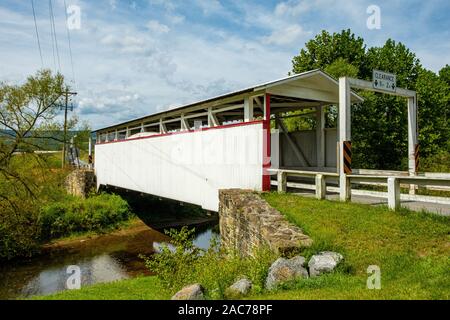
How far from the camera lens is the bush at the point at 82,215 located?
2244 cm

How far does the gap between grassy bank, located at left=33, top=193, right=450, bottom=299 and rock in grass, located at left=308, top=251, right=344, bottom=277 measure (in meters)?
0.12

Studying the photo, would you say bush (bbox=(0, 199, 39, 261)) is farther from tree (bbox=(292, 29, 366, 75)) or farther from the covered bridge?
tree (bbox=(292, 29, 366, 75))

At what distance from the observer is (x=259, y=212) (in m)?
8.34

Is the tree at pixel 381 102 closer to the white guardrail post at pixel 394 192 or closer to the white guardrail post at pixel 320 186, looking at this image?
the white guardrail post at pixel 320 186

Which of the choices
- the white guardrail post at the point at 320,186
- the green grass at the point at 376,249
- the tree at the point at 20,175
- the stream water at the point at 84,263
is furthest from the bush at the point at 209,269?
the tree at the point at 20,175

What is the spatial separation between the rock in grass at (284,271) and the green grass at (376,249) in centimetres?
23

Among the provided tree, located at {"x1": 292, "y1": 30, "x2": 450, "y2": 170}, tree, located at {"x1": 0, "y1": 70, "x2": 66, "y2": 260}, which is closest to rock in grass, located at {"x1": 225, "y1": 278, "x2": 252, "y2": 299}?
tree, located at {"x1": 0, "y1": 70, "x2": 66, "y2": 260}

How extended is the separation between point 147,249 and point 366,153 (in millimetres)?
14909

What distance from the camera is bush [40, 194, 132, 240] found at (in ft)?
73.6

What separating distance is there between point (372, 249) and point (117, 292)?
7730mm

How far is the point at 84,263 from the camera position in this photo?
59.1 feet

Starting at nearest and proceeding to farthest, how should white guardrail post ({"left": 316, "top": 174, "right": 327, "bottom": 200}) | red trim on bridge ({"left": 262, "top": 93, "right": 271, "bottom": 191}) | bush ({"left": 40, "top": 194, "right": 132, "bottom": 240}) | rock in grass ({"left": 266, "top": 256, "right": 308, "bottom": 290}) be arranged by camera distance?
rock in grass ({"left": 266, "top": 256, "right": 308, "bottom": 290}) < white guardrail post ({"left": 316, "top": 174, "right": 327, "bottom": 200}) < red trim on bridge ({"left": 262, "top": 93, "right": 271, "bottom": 191}) < bush ({"left": 40, "top": 194, "right": 132, "bottom": 240})

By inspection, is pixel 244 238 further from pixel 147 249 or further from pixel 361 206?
pixel 147 249

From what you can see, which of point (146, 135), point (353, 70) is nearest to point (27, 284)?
point (146, 135)
